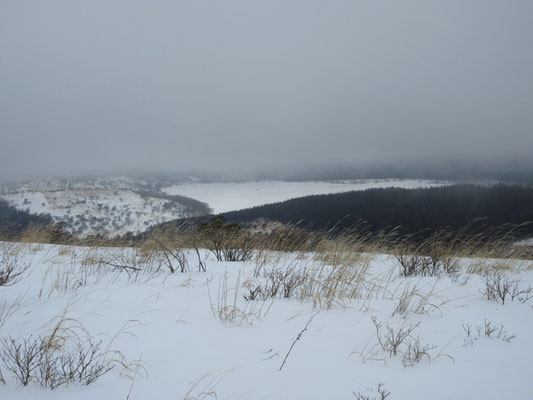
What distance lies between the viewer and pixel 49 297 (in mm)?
2887

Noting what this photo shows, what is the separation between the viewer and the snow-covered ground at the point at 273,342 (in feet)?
4.80

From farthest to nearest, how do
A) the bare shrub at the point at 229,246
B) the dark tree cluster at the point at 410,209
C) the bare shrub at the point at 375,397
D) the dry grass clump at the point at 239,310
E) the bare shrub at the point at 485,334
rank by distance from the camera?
the dark tree cluster at the point at 410,209, the bare shrub at the point at 229,246, the dry grass clump at the point at 239,310, the bare shrub at the point at 485,334, the bare shrub at the point at 375,397

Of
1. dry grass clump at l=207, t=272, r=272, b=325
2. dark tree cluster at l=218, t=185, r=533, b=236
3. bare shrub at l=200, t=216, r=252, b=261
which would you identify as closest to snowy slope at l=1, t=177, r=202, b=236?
dark tree cluster at l=218, t=185, r=533, b=236

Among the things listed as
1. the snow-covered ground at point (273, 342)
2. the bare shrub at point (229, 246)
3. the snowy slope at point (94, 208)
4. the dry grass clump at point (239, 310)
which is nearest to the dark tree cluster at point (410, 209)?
the snowy slope at point (94, 208)

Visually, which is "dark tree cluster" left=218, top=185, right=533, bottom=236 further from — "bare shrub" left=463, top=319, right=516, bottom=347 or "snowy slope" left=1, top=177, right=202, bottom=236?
"bare shrub" left=463, top=319, right=516, bottom=347

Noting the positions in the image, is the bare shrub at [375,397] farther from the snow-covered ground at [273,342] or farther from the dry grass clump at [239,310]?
the dry grass clump at [239,310]

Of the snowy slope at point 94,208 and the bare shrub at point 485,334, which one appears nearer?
the bare shrub at point 485,334

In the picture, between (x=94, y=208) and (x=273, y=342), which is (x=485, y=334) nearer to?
(x=273, y=342)

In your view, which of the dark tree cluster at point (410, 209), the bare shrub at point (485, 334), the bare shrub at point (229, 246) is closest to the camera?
the bare shrub at point (485, 334)

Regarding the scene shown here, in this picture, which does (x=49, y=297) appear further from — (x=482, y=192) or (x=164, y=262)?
(x=482, y=192)

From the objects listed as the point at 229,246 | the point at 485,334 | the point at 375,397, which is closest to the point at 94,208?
the point at 229,246

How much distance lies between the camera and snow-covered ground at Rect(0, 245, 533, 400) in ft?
4.80

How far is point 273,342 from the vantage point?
197 cm

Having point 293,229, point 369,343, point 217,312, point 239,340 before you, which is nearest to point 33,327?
point 217,312
